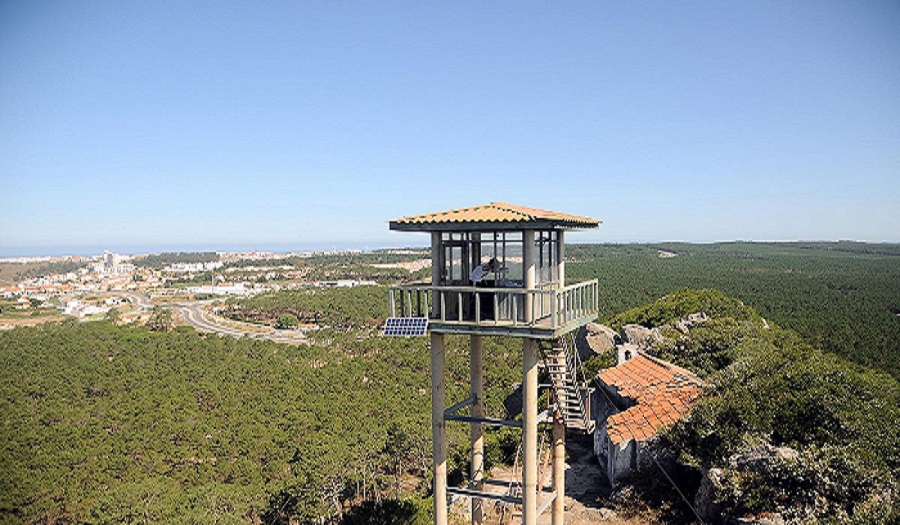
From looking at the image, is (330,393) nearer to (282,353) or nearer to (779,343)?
(282,353)

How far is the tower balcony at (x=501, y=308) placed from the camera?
369 inches

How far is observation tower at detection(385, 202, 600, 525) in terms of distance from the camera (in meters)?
9.57

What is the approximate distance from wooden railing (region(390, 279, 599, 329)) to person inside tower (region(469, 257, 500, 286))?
0.96ft

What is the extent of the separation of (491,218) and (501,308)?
1.71 m

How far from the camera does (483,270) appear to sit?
10.5 metres

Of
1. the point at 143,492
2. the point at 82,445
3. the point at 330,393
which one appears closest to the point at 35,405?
the point at 82,445

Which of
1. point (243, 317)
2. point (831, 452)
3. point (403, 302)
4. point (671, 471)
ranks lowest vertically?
point (243, 317)

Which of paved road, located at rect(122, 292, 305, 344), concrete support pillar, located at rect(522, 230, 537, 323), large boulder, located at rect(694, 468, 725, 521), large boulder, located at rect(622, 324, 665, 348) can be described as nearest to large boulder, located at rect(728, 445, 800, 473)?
large boulder, located at rect(694, 468, 725, 521)

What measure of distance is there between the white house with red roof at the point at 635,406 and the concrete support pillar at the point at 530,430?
6.68 meters

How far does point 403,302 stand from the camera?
10.5 meters

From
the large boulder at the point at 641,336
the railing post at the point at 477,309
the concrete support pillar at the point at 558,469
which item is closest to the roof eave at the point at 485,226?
the railing post at the point at 477,309

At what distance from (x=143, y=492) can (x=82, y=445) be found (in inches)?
486

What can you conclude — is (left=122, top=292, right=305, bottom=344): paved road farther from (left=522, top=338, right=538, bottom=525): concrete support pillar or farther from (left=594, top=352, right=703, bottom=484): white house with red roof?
(left=522, top=338, right=538, bottom=525): concrete support pillar

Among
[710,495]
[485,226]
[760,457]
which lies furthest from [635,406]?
[485,226]
